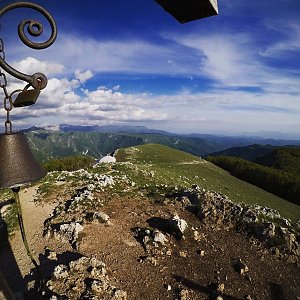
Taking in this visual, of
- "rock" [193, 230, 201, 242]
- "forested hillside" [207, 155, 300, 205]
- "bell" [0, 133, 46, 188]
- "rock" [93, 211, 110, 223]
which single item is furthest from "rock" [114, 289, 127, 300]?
"forested hillside" [207, 155, 300, 205]

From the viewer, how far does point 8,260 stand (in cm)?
1334

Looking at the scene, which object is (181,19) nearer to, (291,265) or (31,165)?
(31,165)

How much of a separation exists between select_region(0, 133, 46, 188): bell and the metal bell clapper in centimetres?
78

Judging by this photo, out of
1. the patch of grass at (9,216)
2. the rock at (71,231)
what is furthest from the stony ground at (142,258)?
the patch of grass at (9,216)

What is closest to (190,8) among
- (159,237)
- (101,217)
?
(159,237)

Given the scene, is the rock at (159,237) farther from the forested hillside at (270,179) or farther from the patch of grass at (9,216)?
the forested hillside at (270,179)

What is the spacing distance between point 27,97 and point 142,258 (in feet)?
32.1

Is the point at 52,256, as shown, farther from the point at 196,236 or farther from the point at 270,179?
the point at 270,179

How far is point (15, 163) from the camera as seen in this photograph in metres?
4.89

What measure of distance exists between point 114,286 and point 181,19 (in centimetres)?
972

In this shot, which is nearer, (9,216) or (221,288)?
(221,288)

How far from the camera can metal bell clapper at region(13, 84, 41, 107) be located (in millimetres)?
4113

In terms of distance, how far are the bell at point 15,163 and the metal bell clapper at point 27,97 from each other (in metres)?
0.78

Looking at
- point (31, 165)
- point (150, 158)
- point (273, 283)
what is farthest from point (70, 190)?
point (150, 158)
